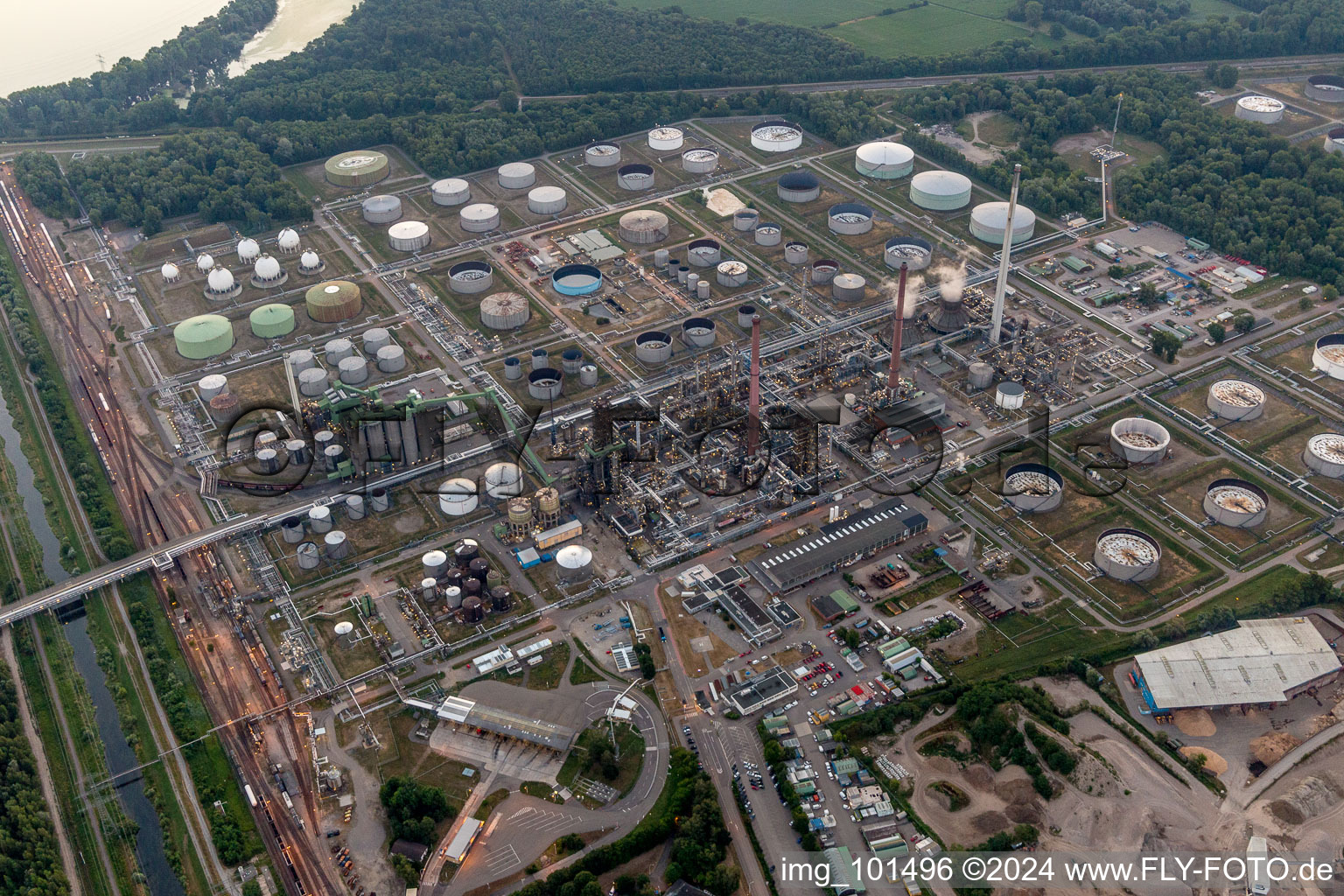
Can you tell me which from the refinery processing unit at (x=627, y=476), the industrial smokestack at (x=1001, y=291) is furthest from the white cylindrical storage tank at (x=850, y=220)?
the industrial smokestack at (x=1001, y=291)

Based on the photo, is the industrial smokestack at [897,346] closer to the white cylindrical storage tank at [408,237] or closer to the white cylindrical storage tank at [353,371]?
the white cylindrical storage tank at [353,371]

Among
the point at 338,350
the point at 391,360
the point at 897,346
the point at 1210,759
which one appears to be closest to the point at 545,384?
the point at 391,360

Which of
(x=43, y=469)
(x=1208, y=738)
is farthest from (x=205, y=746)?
(x=1208, y=738)

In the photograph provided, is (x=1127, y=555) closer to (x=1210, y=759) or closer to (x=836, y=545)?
(x=1210, y=759)

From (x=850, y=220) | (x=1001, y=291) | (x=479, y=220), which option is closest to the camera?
(x=1001, y=291)

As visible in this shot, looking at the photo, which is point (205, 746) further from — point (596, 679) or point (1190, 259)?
point (1190, 259)

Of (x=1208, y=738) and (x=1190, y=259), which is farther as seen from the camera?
(x=1190, y=259)
